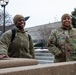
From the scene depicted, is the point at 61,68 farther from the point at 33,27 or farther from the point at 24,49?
the point at 33,27

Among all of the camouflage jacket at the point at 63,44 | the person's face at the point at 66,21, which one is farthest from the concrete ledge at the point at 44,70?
the person's face at the point at 66,21

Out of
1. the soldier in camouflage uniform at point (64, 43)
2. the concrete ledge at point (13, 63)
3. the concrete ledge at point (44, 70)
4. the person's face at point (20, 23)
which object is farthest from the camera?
the soldier in camouflage uniform at point (64, 43)

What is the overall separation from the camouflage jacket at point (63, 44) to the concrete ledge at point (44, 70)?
4.44 feet

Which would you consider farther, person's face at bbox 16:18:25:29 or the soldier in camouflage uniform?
the soldier in camouflage uniform

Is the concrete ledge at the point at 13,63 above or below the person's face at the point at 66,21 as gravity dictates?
below

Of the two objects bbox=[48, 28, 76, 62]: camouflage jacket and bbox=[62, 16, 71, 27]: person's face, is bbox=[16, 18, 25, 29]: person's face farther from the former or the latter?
bbox=[62, 16, 71, 27]: person's face

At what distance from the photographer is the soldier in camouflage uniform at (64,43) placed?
208 inches

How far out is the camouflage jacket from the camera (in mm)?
5289

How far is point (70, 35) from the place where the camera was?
5355mm

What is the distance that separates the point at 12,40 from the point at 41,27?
193ft

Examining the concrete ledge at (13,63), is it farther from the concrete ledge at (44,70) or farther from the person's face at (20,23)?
the person's face at (20,23)

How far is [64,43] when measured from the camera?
17.3 ft

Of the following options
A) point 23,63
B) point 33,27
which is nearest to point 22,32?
point 23,63

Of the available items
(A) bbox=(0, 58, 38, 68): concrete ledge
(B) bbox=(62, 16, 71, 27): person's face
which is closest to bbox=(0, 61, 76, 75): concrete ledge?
(A) bbox=(0, 58, 38, 68): concrete ledge
